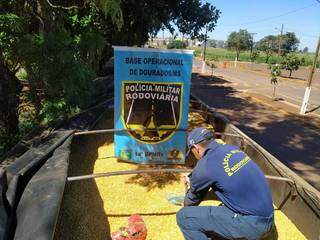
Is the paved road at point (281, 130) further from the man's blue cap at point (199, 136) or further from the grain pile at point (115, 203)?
the man's blue cap at point (199, 136)

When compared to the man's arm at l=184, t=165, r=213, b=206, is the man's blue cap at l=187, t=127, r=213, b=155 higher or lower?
higher

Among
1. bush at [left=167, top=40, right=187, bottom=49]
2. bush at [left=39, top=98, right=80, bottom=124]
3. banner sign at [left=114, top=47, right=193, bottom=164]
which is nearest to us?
banner sign at [left=114, top=47, right=193, bottom=164]

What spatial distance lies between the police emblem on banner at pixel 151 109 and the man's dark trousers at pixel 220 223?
9.70ft

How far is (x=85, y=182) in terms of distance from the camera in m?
5.77

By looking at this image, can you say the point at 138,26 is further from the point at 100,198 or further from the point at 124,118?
the point at 100,198

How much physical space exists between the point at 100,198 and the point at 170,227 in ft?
4.50

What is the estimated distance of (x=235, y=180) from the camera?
344cm

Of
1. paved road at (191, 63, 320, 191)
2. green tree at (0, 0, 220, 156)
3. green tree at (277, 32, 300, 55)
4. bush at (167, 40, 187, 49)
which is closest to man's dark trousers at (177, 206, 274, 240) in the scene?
green tree at (0, 0, 220, 156)

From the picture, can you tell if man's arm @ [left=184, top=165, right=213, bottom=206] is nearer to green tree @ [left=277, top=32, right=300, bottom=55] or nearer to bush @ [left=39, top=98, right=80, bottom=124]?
bush @ [left=39, top=98, right=80, bottom=124]

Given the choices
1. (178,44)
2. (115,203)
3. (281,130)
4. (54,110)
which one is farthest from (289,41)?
(115,203)

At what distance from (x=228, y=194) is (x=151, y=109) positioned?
11.1ft

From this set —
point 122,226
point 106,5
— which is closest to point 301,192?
point 122,226

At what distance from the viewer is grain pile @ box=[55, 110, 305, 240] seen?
4.55 m

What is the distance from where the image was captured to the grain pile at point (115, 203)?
4551mm
